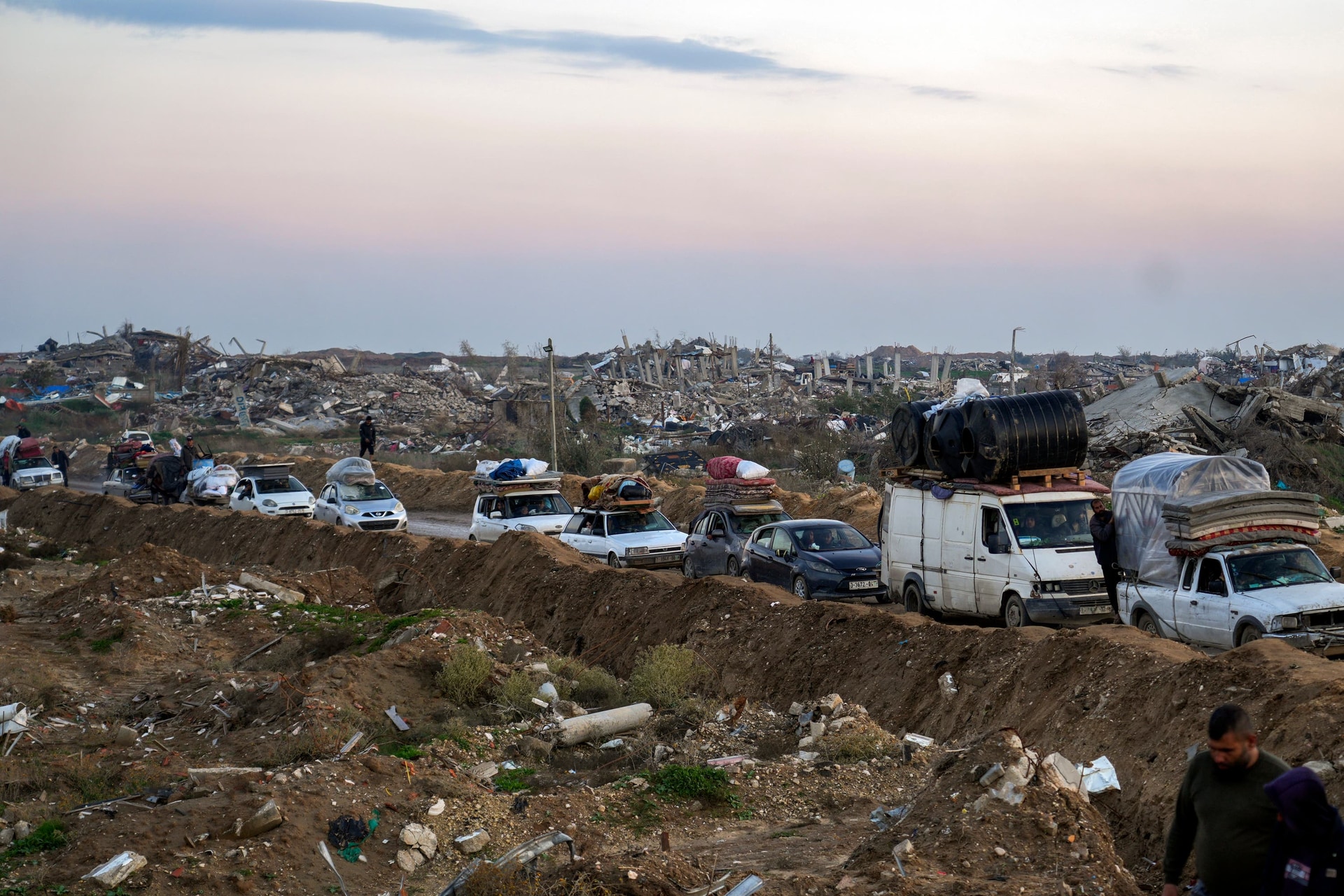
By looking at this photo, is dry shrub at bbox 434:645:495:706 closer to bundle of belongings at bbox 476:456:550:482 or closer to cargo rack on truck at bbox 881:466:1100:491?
cargo rack on truck at bbox 881:466:1100:491

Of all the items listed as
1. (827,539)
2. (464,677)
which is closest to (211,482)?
(827,539)

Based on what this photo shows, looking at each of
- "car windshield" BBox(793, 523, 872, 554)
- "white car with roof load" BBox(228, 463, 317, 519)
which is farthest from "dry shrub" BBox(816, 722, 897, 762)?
"white car with roof load" BBox(228, 463, 317, 519)

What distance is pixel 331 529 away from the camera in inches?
1072

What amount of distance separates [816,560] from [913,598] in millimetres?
1778

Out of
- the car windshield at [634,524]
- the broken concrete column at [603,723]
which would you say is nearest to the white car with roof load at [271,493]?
the car windshield at [634,524]

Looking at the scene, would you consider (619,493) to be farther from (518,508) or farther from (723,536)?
(518,508)

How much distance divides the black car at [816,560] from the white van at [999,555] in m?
0.74

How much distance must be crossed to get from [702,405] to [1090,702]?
52.4 meters

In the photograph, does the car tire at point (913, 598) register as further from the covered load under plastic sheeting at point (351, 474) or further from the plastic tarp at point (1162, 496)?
the covered load under plastic sheeting at point (351, 474)

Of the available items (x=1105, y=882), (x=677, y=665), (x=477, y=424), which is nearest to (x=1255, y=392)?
(x=677, y=665)

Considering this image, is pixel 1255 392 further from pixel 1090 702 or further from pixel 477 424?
pixel 477 424

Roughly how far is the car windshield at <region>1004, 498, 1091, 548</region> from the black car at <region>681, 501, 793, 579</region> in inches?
228

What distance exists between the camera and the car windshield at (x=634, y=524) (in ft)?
72.7

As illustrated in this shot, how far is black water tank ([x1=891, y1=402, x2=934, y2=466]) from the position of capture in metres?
16.8
